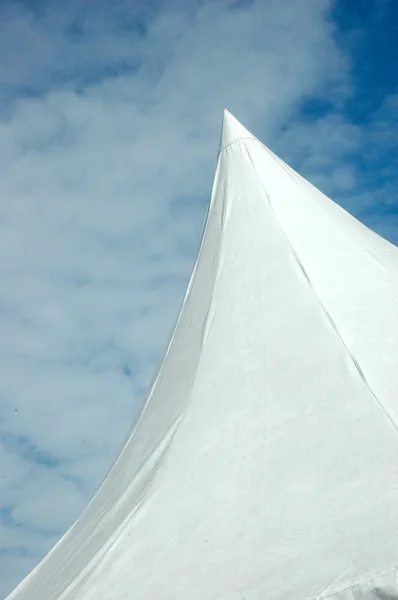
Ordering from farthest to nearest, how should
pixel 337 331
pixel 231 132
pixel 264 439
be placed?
1. pixel 231 132
2. pixel 337 331
3. pixel 264 439

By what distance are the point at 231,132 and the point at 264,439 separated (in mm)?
4810

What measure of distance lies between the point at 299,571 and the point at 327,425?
1.21 meters

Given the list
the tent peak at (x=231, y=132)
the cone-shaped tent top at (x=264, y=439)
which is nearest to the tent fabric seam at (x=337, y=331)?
the cone-shaped tent top at (x=264, y=439)

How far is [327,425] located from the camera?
15.8ft

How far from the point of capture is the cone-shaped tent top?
13.2ft

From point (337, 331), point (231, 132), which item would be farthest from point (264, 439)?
point (231, 132)

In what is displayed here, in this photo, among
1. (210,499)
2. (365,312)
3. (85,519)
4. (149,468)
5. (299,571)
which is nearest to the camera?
(299,571)

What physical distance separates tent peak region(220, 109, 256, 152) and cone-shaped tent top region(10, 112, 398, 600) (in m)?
1.20

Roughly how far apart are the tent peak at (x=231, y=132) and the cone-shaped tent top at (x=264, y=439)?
1.20m

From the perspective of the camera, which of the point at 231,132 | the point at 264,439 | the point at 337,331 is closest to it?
the point at 264,439

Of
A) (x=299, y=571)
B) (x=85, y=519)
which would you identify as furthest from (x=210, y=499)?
(x=85, y=519)

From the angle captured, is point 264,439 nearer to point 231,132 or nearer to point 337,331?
point 337,331

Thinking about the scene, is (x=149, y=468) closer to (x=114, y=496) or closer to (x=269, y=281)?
(x=114, y=496)

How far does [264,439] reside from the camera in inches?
195
